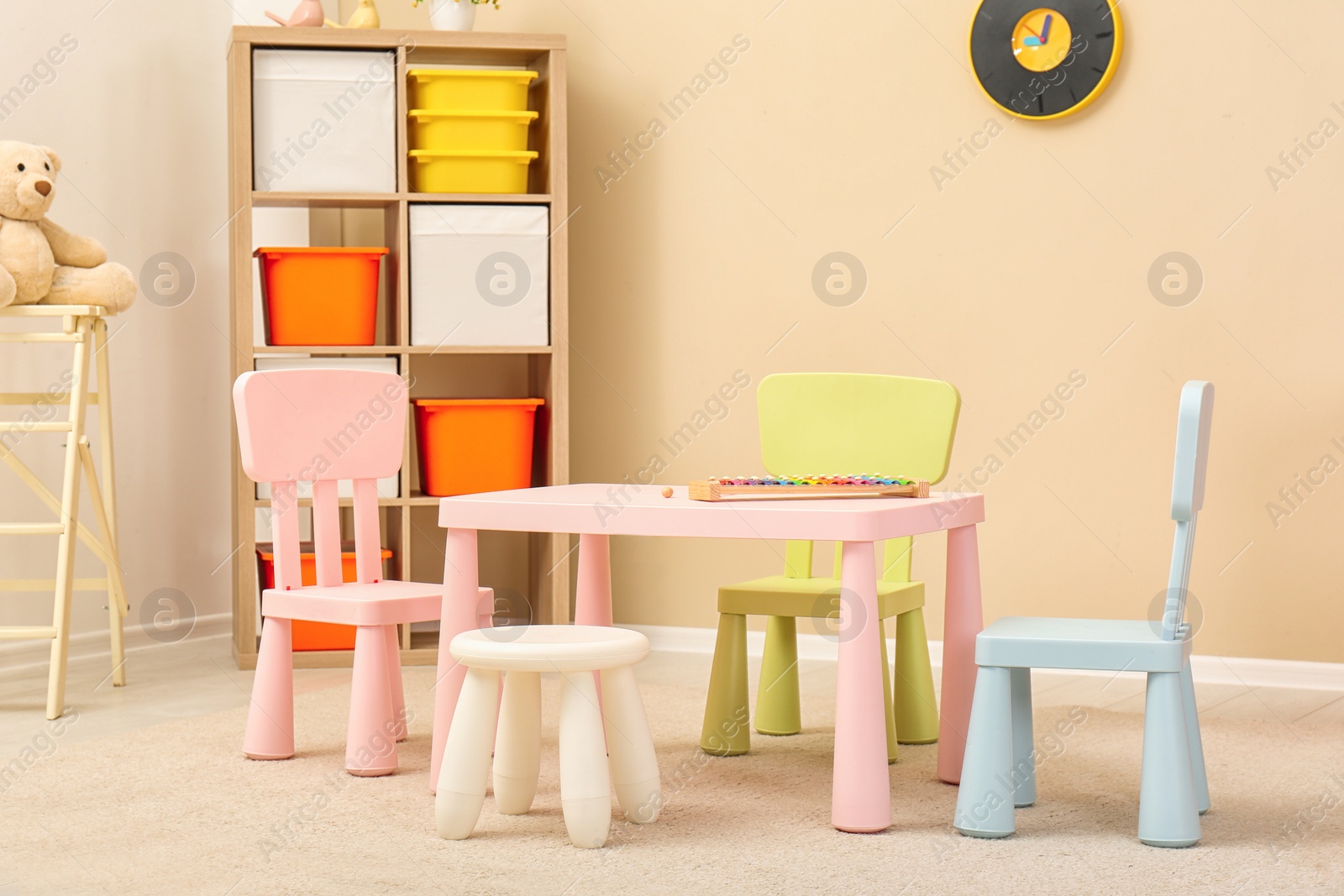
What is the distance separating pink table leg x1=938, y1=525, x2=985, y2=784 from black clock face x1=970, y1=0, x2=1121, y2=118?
63.3 inches

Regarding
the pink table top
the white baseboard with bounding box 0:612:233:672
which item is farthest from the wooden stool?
the pink table top

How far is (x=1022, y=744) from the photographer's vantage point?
2307mm

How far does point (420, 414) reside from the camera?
3.71 m

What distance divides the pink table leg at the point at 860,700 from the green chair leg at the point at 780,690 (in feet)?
2.48

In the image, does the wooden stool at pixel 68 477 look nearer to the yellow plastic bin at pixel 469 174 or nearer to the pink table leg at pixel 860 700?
the yellow plastic bin at pixel 469 174

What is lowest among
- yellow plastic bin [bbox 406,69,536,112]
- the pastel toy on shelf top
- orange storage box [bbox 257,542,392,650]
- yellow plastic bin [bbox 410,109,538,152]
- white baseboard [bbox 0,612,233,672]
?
white baseboard [bbox 0,612,233,672]

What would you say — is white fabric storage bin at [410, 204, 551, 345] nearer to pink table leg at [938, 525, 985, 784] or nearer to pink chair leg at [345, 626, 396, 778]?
pink chair leg at [345, 626, 396, 778]

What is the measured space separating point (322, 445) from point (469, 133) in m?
1.30

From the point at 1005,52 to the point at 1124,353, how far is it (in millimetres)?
847

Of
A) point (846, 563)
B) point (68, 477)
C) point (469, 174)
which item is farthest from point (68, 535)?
point (846, 563)

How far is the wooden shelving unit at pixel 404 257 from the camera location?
11.8ft

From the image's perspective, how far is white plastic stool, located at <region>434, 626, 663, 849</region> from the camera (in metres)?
2.03

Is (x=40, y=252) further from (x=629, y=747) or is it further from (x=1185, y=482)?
(x=1185, y=482)

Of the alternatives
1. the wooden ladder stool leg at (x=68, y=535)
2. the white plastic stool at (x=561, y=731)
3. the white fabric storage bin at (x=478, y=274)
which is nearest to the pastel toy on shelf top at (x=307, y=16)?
the white fabric storage bin at (x=478, y=274)
